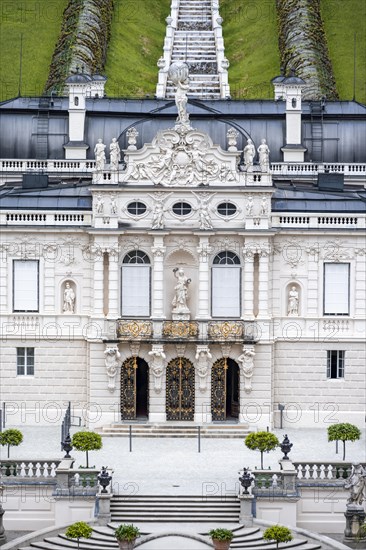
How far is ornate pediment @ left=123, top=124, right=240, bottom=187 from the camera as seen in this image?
96.5m

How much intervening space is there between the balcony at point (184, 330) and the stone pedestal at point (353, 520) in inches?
671

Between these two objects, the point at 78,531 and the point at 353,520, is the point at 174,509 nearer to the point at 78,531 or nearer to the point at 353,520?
the point at 78,531

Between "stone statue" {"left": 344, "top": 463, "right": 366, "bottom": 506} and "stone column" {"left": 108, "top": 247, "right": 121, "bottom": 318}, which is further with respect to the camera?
→ "stone column" {"left": 108, "top": 247, "right": 121, "bottom": 318}

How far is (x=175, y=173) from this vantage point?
96625 mm

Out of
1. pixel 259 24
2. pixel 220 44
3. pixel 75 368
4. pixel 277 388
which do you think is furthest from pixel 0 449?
pixel 259 24

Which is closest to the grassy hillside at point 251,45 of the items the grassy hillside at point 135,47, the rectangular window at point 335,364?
the grassy hillside at point 135,47

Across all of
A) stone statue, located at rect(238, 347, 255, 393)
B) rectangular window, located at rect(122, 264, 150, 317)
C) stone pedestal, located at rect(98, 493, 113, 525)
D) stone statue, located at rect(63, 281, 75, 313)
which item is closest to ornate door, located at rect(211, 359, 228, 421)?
stone statue, located at rect(238, 347, 255, 393)

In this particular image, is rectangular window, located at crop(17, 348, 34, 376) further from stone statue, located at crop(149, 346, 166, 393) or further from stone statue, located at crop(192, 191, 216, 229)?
stone statue, located at crop(192, 191, 216, 229)

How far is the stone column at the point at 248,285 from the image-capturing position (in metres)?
96.4

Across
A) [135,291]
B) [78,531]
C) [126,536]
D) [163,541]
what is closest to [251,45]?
[135,291]

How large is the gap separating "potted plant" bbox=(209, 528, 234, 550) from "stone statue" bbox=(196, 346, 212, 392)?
2013 centimetres

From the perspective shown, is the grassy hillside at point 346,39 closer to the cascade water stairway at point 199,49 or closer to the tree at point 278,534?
the cascade water stairway at point 199,49

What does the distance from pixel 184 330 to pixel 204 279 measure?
266 cm

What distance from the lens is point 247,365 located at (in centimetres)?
9625
